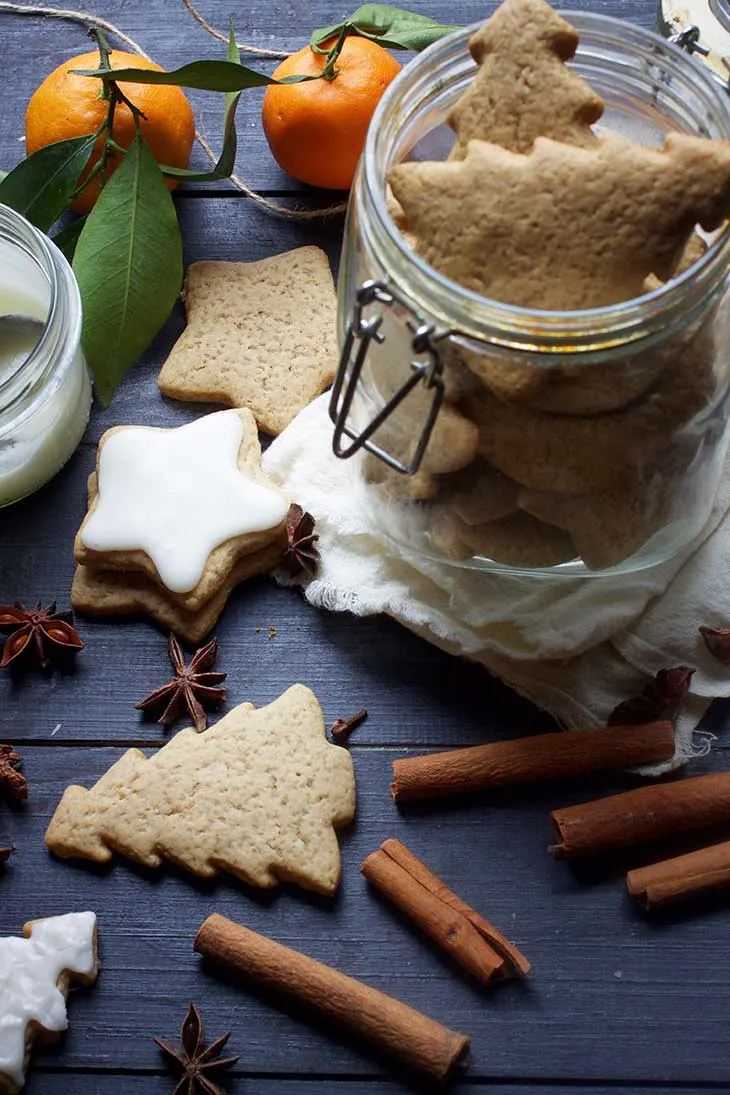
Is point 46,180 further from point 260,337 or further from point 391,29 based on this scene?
point 391,29

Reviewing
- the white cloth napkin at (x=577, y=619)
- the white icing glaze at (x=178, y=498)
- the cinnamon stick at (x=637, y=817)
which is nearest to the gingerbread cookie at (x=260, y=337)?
the white icing glaze at (x=178, y=498)

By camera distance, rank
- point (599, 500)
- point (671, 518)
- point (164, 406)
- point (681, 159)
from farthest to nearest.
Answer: point (164, 406) → point (671, 518) → point (599, 500) → point (681, 159)

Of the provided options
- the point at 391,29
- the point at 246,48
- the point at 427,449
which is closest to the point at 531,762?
the point at 427,449

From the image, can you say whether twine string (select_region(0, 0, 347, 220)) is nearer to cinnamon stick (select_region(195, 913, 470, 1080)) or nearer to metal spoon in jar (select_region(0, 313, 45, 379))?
metal spoon in jar (select_region(0, 313, 45, 379))

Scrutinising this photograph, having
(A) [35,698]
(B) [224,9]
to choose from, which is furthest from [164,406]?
(B) [224,9]

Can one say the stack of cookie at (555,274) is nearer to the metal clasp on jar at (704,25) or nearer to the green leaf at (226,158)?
the green leaf at (226,158)

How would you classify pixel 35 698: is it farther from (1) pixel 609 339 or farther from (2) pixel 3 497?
(1) pixel 609 339
